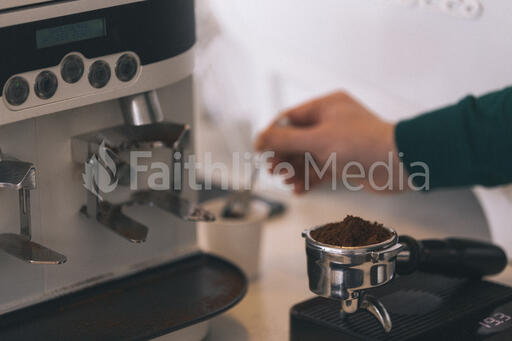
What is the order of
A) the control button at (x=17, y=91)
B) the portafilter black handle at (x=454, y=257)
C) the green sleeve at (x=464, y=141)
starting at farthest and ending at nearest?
the green sleeve at (x=464, y=141) → the portafilter black handle at (x=454, y=257) → the control button at (x=17, y=91)

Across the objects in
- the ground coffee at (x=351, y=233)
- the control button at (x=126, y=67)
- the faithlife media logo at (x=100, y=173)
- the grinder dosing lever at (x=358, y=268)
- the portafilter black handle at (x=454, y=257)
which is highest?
the control button at (x=126, y=67)

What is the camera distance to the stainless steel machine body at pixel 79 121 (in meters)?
0.65

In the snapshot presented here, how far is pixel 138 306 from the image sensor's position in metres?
0.75

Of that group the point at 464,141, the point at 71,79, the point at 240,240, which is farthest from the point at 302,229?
the point at 71,79

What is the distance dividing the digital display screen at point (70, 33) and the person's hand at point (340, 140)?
1.06 ft

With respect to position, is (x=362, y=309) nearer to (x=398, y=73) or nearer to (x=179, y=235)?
(x=179, y=235)

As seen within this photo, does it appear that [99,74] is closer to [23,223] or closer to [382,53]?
[23,223]

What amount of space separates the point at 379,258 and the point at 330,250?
0.13 ft

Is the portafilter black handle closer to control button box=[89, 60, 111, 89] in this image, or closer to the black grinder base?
the black grinder base

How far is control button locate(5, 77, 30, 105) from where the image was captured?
2.09 ft

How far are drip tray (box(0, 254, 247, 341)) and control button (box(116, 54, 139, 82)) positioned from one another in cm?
21

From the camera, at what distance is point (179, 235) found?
84 centimetres

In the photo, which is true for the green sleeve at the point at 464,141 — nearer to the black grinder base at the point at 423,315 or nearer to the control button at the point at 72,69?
the black grinder base at the point at 423,315

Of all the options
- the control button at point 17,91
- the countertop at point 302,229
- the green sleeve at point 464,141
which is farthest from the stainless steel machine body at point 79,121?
the green sleeve at point 464,141
